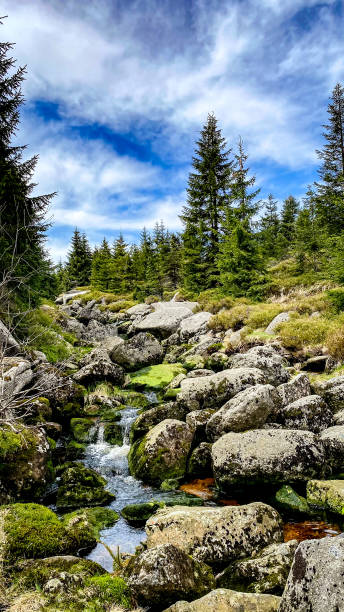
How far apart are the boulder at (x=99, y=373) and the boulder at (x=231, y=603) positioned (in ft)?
35.9

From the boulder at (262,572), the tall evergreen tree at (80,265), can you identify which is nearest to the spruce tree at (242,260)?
the boulder at (262,572)

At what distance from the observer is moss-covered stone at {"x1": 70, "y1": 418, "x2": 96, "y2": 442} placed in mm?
10059

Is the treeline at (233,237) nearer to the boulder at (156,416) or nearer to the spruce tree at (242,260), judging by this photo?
the spruce tree at (242,260)

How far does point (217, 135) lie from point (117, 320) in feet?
65.5

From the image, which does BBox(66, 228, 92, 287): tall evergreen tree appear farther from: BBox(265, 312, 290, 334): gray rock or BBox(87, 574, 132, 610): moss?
BBox(87, 574, 132, 610): moss

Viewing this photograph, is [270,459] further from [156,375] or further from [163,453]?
[156,375]

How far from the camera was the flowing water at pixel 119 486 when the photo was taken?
18.1 feet

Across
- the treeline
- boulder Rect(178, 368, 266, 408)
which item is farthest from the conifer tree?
boulder Rect(178, 368, 266, 408)

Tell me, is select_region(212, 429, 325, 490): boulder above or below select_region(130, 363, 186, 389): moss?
below

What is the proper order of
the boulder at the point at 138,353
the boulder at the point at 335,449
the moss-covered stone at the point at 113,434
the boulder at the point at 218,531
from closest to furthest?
the boulder at the point at 218,531 → the boulder at the point at 335,449 → the moss-covered stone at the point at 113,434 → the boulder at the point at 138,353

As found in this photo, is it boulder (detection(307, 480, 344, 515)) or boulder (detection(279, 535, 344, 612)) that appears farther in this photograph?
boulder (detection(307, 480, 344, 515))

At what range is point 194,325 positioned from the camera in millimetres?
20875

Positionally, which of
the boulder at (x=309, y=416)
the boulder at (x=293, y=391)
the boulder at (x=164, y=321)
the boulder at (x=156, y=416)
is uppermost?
the boulder at (x=164, y=321)

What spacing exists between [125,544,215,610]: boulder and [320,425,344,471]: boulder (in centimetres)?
361
